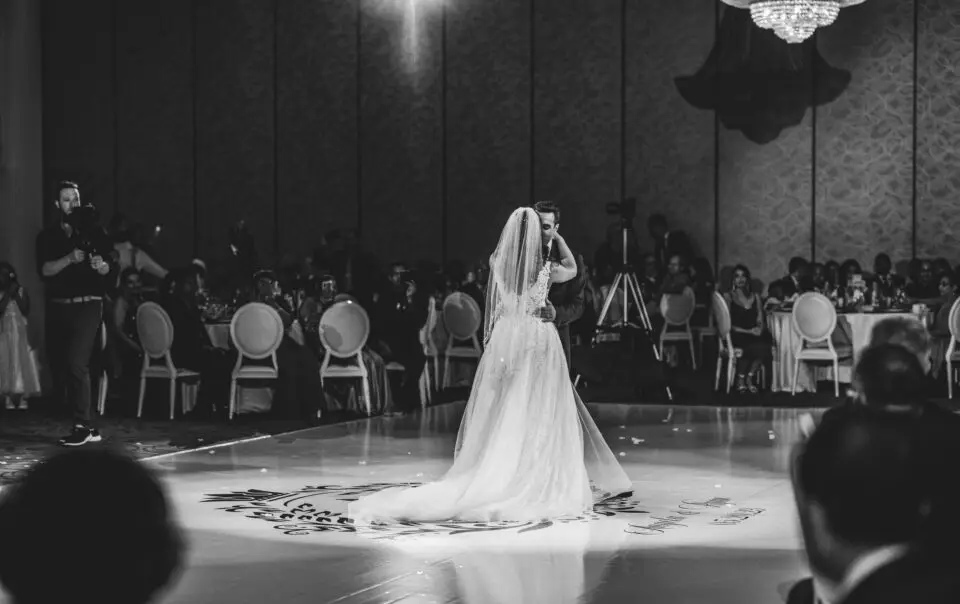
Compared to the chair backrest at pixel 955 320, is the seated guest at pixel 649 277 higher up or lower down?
higher up

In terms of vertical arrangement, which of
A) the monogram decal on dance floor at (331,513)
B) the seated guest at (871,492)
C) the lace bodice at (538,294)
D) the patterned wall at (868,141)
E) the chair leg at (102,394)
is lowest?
the monogram decal on dance floor at (331,513)

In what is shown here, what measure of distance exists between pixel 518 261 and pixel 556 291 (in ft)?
4.55

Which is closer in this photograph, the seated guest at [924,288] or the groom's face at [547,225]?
the groom's face at [547,225]

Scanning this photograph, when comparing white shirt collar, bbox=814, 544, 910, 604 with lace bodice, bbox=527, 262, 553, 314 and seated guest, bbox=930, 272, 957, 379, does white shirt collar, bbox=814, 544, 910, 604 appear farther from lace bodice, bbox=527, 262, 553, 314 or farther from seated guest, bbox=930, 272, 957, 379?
seated guest, bbox=930, 272, 957, 379

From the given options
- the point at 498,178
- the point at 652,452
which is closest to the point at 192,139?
the point at 498,178

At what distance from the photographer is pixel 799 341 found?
34.3ft

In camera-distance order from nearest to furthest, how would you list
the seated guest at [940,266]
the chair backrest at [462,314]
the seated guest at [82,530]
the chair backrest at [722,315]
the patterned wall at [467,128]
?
the seated guest at [82,530] < the chair backrest at [722,315] < the chair backrest at [462,314] < the seated guest at [940,266] < the patterned wall at [467,128]

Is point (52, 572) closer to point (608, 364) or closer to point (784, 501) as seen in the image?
point (784, 501)

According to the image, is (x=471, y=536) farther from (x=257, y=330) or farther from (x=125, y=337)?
(x=125, y=337)

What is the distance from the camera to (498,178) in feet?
48.4

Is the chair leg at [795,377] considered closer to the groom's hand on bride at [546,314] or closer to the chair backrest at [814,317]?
the chair backrest at [814,317]

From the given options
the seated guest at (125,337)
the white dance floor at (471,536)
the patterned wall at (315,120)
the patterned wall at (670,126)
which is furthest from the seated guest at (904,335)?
the patterned wall at (315,120)

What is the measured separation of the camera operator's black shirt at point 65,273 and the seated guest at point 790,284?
556 centimetres

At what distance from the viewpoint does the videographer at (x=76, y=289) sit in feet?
25.7
